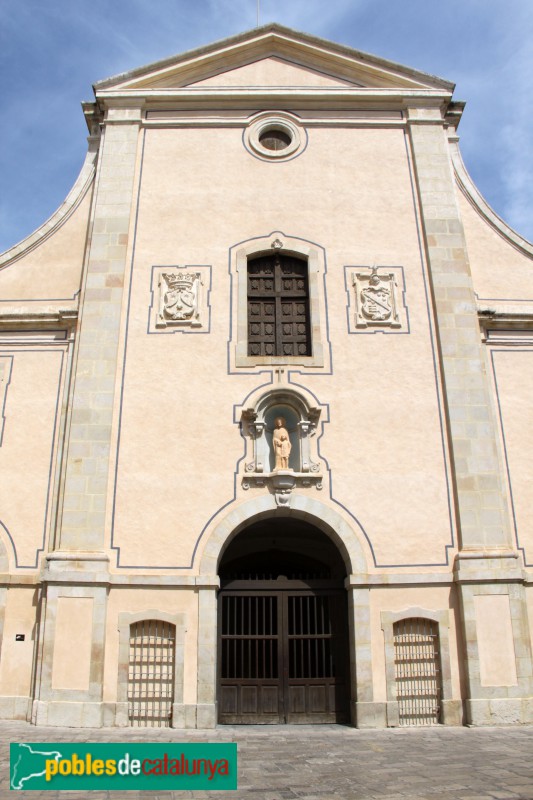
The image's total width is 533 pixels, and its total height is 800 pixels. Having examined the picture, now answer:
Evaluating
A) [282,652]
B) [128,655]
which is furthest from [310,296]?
[128,655]

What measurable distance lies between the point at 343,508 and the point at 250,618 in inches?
97.0

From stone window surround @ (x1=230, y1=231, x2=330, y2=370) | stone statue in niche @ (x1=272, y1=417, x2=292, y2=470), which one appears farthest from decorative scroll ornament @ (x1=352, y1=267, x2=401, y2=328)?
stone statue in niche @ (x1=272, y1=417, x2=292, y2=470)

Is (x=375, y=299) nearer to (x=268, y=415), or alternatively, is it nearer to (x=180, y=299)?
(x=268, y=415)

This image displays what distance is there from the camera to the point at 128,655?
10750mm

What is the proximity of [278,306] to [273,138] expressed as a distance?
13.0 ft

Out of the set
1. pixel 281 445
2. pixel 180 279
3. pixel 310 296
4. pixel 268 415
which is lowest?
pixel 281 445

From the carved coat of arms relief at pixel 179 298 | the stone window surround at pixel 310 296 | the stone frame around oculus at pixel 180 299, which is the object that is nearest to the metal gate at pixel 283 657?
the stone window surround at pixel 310 296

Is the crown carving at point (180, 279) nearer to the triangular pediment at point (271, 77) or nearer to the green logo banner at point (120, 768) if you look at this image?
the triangular pediment at point (271, 77)

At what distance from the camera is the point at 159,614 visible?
431 inches

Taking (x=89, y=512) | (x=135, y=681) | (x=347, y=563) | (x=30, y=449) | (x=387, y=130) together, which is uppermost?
(x=387, y=130)

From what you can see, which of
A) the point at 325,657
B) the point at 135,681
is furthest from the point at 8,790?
the point at 325,657

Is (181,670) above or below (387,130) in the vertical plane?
below

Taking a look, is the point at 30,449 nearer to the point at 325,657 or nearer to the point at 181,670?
the point at 181,670

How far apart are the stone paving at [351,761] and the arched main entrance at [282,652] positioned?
1.78 ft
